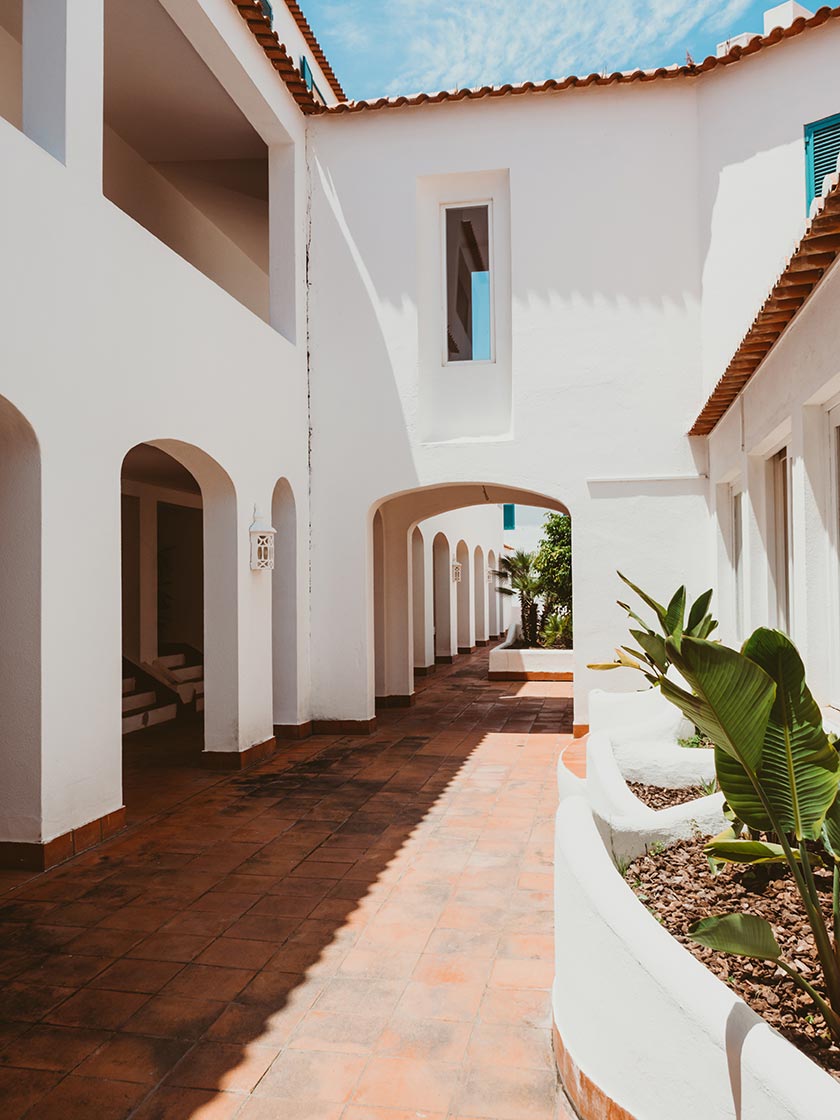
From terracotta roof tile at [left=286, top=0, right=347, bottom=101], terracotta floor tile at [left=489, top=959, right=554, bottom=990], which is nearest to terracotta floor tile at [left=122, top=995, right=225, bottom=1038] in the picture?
terracotta floor tile at [left=489, top=959, right=554, bottom=990]

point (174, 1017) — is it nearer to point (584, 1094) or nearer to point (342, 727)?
point (584, 1094)

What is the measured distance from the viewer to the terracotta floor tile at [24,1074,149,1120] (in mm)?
3227

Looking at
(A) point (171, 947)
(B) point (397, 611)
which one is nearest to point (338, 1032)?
(A) point (171, 947)

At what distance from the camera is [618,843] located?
4438 mm

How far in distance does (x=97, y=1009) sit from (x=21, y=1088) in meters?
0.65

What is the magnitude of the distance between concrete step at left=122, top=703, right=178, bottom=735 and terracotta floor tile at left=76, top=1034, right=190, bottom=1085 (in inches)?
323

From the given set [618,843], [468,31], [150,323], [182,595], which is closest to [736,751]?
[618,843]

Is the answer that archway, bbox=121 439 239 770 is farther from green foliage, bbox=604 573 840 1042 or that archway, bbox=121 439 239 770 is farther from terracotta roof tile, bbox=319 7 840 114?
green foliage, bbox=604 573 840 1042

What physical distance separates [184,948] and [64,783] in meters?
1.90

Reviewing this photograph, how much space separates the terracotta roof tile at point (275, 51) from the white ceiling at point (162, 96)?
0.62m

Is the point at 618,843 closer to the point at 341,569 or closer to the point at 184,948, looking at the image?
the point at 184,948

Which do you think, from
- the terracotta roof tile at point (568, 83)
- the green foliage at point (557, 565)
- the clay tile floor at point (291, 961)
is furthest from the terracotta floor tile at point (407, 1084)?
Result: the green foliage at point (557, 565)

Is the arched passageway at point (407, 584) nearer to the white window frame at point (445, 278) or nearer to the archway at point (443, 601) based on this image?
the archway at point (443, 601)

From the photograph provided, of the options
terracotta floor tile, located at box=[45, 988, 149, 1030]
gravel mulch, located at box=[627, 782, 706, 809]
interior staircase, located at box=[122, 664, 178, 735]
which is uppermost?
gravel mulch, located at box=[627, 782, 706, 809]
